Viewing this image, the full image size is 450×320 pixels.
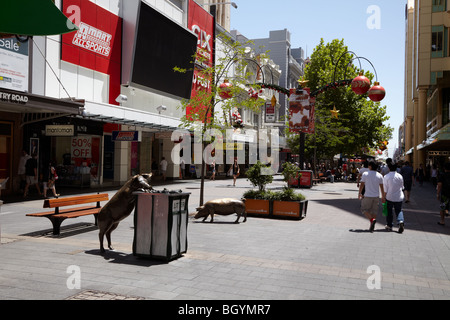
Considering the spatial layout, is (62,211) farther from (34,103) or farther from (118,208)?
(34,103)

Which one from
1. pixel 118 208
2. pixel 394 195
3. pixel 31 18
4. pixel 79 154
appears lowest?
pixel 118 208

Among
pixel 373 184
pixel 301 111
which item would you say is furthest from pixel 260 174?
pixel 301 111

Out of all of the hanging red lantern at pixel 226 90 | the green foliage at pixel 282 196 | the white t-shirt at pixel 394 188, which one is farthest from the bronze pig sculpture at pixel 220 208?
the white t-shirt at pixel 394 188

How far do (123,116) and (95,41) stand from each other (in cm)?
443

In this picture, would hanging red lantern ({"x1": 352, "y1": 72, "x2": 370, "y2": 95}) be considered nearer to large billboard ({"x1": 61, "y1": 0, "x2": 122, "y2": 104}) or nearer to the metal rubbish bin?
the metal rubbish bin

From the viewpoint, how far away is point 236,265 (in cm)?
655

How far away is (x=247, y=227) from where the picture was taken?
10750 millimetres

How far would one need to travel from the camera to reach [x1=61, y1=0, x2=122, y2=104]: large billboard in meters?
19.2

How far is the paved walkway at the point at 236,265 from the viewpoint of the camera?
5152 mm

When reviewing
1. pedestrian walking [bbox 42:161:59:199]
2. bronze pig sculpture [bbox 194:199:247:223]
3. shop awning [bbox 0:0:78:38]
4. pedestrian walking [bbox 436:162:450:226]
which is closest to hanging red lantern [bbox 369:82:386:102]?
pedestrian walking [bbox 436:162:450:226]

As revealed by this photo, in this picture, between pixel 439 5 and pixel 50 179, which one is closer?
pixel 50 179

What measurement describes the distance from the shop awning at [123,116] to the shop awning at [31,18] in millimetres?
15199

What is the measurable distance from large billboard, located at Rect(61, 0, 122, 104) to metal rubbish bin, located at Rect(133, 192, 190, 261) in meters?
14.7

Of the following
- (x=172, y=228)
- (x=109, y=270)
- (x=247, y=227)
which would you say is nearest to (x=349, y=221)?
(x=247, y=227)
